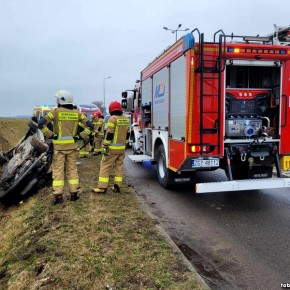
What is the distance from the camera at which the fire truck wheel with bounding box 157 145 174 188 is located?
7074mm

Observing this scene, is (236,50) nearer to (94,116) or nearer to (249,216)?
(249,216)

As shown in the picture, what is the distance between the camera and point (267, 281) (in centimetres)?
334

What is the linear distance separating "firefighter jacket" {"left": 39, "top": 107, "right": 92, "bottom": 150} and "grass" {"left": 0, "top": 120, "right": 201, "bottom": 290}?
1014 mm

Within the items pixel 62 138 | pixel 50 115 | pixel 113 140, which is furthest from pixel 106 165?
pixel 50 115

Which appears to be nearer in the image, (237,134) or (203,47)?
(203,47)

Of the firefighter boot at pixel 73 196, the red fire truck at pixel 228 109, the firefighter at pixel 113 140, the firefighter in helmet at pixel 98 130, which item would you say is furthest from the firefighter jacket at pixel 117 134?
the firefighter in helmet at pixel 98 130

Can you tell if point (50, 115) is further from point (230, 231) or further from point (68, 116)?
point (230, 231)

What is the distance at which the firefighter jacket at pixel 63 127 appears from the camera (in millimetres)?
5629

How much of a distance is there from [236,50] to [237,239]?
308 cm

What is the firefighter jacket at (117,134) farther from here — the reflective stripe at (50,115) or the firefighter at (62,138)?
the reflective stripe at (50,115)

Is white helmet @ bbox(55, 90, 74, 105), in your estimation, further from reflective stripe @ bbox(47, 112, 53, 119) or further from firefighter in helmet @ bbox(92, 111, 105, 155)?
firefighter in helmet @ bbox(92, 111, 105, 155)

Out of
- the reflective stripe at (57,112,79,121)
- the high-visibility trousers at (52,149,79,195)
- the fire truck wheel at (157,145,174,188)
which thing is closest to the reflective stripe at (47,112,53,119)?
the reflective stripe at (57,112,79,121)

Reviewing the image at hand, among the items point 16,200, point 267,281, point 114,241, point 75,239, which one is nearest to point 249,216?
point 267,281

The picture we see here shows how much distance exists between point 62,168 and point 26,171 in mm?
1486
